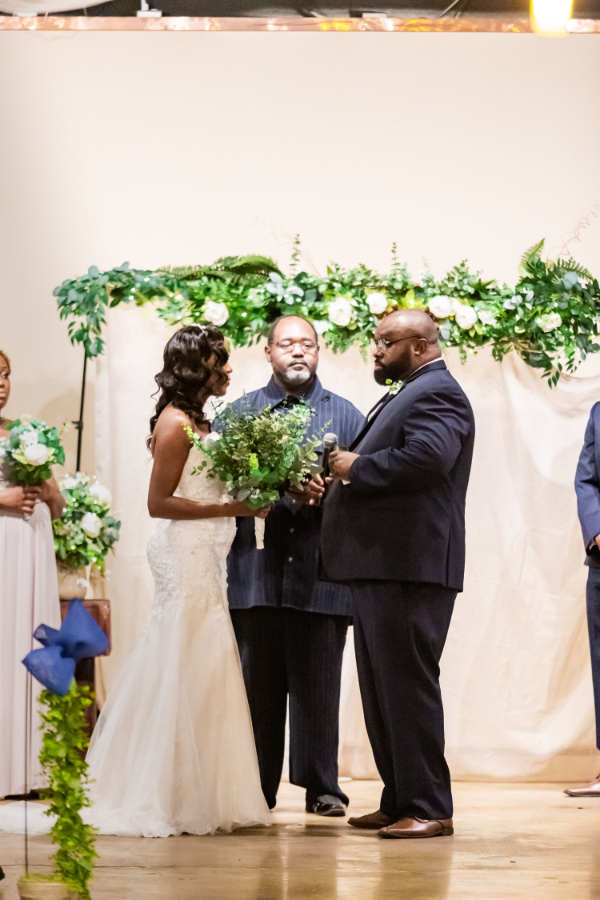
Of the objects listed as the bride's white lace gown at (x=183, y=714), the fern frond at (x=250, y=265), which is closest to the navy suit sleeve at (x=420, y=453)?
the bride's white lace gown at (x=183, y=714)

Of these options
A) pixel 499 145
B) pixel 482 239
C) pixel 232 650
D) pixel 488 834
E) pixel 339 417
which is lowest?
pixel 488 834

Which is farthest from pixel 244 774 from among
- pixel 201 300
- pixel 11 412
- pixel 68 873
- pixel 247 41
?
pixel 247 41

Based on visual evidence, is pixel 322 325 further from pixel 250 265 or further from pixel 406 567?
pixel 406 567

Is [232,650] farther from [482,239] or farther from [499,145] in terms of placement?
[499,145]

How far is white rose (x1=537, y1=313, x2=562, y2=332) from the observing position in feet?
15.8

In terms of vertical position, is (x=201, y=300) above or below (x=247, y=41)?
below

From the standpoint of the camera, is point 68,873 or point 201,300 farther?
point 201,300

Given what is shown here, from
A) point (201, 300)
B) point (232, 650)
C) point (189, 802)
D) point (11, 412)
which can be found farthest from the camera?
point (11, 412)

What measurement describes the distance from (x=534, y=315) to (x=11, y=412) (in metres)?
2.96

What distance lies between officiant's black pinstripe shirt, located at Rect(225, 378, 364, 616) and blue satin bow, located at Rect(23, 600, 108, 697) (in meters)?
1.76

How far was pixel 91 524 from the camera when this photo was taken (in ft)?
15.1

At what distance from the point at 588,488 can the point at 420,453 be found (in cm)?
147

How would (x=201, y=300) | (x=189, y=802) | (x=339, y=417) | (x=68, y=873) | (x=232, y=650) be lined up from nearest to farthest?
(x=68, y=873) < (x=189, y=802) < (x=232, y=650) < (x=339, y=417) < (x=201, y=300)

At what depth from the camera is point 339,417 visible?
428cm
